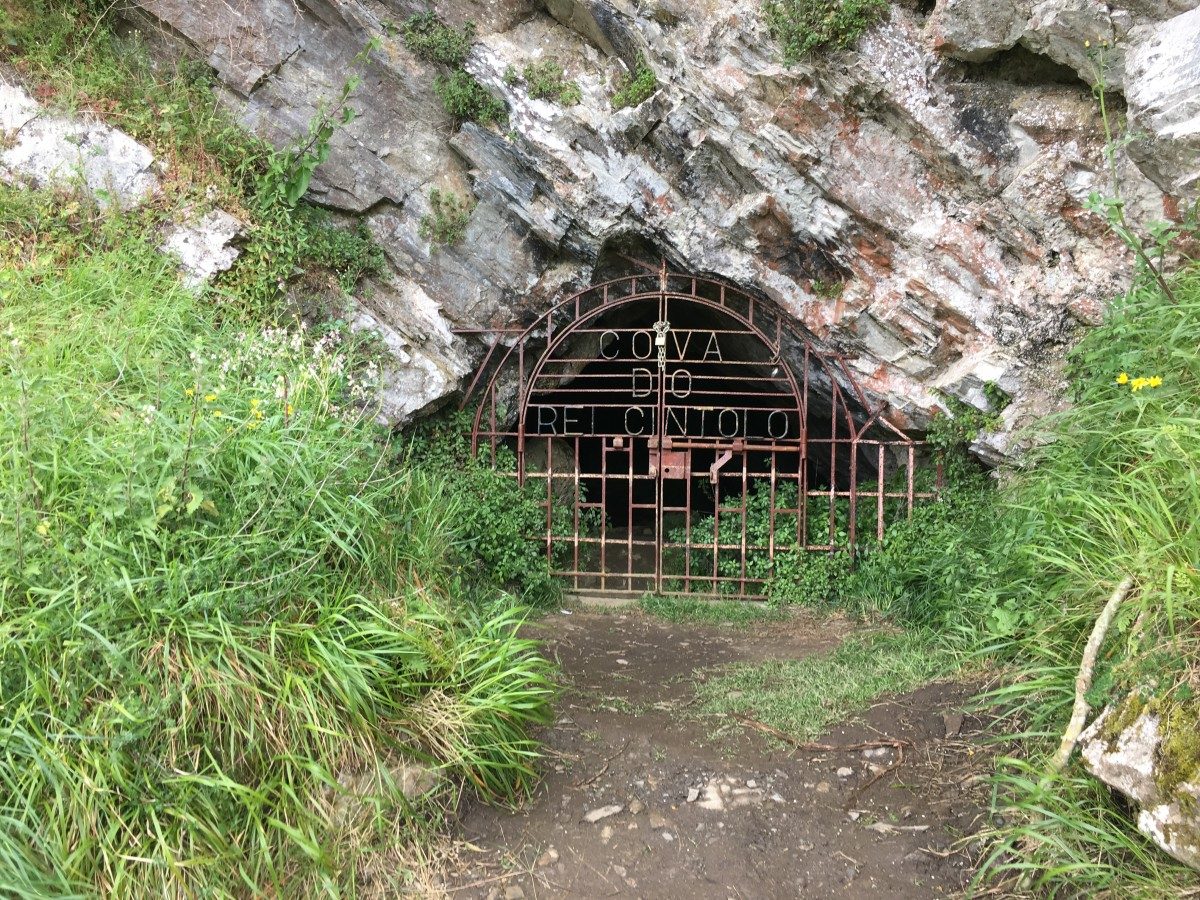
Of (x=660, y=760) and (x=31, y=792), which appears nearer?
(x=31, y=792)

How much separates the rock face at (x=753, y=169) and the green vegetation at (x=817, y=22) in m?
0.09

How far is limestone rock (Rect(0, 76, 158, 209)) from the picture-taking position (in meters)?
5.44

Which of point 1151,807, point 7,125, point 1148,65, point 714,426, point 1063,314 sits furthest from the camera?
point 714,426

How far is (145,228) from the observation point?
17.9ft

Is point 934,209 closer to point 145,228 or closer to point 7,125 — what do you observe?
point 145,228

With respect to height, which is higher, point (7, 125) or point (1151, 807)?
point (7, 125)

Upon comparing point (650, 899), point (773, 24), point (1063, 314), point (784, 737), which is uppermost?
point (773, 24)

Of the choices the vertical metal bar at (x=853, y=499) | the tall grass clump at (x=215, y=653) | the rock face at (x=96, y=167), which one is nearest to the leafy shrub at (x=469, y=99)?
the rock face at (x=96, y=167)

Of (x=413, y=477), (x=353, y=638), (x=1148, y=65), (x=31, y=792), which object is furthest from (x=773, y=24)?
(x=31, y=792)

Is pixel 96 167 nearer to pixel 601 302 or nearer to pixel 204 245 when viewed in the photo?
pixel 204 245

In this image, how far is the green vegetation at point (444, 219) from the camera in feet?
20.0

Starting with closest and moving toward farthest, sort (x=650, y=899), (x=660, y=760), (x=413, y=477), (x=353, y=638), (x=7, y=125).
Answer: (x=650, y=899)
(x=353, y=638)
(x=660, y=760)
(x=413, y=477)
(x=7, y=125)

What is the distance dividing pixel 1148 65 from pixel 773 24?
6.80 feet

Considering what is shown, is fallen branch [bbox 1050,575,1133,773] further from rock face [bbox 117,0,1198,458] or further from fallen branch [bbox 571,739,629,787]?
rock face [bbox 117,0,1198,458]
